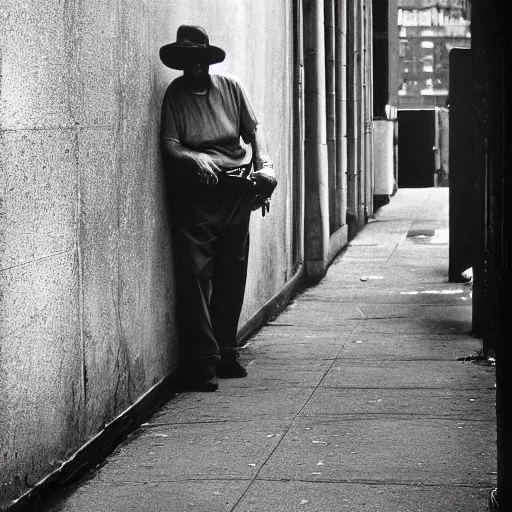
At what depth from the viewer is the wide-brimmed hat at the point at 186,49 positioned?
650 cm

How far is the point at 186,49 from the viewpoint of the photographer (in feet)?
21.4

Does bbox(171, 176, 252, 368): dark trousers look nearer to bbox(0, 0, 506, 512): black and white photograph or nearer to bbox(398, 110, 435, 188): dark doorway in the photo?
bbox(0, 0, 506, 512): black and white photograph

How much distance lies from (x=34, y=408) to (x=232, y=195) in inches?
104

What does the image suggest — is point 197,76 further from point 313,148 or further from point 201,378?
point 313,148

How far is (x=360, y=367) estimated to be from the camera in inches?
303

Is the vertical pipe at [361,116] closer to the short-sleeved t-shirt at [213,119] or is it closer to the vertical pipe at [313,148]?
the vertical pipe at [313,148]

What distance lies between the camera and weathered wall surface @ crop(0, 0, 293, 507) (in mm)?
4352

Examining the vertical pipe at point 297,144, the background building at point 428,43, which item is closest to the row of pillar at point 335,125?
the vertical pipe at point 297,144

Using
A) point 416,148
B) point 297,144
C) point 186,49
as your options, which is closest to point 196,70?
point 186,49

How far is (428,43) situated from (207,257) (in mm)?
39331

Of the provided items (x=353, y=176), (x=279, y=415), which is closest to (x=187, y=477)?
(x=279, y=415)

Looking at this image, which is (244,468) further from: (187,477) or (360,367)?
(360,367)

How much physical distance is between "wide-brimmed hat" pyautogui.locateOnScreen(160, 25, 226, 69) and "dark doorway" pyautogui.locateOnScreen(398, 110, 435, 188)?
2282 cm

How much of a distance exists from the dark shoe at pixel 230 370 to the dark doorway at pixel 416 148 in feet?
73.0
